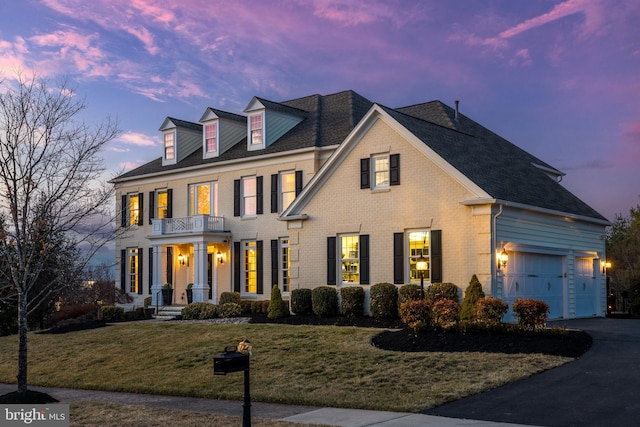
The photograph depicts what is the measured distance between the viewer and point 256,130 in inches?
1302

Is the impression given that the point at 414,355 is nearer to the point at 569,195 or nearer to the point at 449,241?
the point at 449,241

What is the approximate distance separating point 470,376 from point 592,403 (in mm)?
2877

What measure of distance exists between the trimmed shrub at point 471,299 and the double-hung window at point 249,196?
13819 millimetres

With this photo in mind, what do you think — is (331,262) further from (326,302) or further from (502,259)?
(502,259)

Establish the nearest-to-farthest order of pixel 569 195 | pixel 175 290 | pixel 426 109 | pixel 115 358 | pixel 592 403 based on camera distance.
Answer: pixel 592 403
pixel 115 358
pixel 569 195
pixel 426 109
pixel 175 290

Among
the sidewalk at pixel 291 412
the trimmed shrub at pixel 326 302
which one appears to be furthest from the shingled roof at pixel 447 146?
the sidewalk at pixel 291 412

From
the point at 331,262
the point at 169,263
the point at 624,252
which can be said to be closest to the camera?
the point at 331,262

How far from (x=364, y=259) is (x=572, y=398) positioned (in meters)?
13.1

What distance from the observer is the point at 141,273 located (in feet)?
121

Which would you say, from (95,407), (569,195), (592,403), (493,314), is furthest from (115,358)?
(569,195)

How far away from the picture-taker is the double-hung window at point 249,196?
32875 millimetres

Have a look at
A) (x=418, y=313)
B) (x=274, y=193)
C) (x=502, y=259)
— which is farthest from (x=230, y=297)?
(x=418, y=313)

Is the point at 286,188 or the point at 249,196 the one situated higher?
the point at 286,188

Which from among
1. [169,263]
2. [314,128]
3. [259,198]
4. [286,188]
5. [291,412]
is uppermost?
[314,128]
